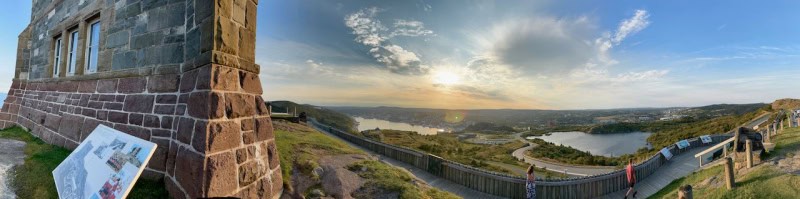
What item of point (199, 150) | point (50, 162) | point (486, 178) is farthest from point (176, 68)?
point (486, 178)

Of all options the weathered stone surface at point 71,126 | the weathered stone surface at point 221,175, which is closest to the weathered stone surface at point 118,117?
the weathered stone surface at point 71,126

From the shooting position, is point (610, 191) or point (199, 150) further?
point (610, 191)

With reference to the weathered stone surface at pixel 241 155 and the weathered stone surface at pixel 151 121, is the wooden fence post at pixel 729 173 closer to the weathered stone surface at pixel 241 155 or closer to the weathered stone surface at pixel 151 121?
the weathered stone surface at pixel 241 155

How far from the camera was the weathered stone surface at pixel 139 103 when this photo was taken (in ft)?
15.1

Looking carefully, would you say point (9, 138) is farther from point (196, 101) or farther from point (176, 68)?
point (196, 101)

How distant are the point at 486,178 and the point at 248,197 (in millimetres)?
8450

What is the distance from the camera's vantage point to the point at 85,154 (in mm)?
4051

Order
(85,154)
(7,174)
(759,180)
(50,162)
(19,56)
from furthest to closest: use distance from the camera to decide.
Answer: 1. (19,56)
2. (759,180)
3. (50,162)
4. (7,174)
5. (85,154)

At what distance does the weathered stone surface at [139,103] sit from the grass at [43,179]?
114cm

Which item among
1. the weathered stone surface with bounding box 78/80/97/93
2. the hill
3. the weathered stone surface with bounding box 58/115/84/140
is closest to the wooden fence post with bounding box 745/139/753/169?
the hill

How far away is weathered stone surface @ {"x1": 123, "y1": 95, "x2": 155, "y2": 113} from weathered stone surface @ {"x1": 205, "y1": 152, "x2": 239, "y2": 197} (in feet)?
5.86

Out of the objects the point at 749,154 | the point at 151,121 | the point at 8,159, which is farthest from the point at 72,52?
the point at 749,154

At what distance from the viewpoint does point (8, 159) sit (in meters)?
5.54

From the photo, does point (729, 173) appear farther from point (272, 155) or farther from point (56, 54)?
point (56, 54)
